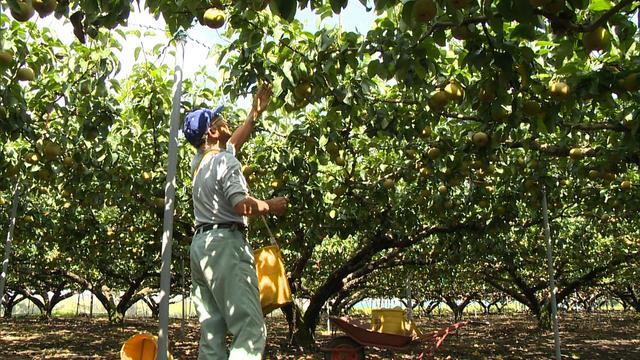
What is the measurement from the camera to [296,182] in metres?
6.18

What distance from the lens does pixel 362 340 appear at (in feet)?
22.6

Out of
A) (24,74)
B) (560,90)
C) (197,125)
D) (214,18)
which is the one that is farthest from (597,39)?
(24,74)

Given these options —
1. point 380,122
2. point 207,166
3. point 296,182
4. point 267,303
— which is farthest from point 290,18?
point 296,182

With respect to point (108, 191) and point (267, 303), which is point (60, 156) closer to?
point (108, 191)

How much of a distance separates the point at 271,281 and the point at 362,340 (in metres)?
4.78

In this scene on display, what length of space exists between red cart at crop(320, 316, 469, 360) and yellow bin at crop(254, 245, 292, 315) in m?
4.14

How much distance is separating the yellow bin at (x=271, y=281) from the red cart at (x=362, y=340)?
13.6 feet

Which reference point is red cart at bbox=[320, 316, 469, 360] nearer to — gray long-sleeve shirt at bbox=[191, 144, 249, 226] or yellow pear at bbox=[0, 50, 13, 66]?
gray long-sleeve shirt at bbox=[191, 144, 249, 226]

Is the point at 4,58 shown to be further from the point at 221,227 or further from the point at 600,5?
the point at 600,5

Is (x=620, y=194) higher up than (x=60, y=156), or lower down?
lower down

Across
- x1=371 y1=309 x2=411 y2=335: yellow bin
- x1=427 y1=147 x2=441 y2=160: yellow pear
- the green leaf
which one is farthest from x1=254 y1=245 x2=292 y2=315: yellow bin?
x1=371 y1=309 x2=411 y2=335: yellow bin

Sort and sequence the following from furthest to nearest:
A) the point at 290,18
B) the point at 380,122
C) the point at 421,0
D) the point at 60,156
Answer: the point at 60,156, the point at 380,122, the point at 421,0, the point at 290,18

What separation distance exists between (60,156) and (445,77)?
160 inches

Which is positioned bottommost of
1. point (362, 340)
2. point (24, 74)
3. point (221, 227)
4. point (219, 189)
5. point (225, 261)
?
point (362, 340)
